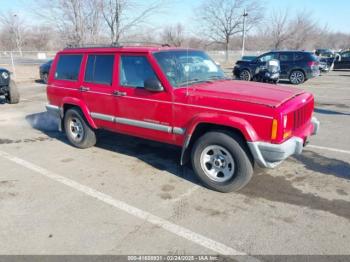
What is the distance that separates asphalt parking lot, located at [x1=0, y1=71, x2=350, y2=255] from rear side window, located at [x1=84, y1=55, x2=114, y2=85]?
1.33m

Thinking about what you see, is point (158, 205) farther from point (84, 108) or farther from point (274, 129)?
point (84, 108)

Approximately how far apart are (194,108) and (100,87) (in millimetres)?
1939

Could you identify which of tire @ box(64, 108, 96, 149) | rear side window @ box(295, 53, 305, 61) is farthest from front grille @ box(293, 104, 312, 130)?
rear side window @ box(295, 53, 305, 61)

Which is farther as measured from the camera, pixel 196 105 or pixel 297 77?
pixel 297 77

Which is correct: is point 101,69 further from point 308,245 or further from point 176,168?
point 308,245

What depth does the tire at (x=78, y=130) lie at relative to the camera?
5.87 metres

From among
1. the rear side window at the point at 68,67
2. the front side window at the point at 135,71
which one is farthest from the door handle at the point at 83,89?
the front side window at the point at 135,71

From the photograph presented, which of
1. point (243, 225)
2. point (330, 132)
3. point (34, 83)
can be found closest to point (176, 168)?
point (243, 225)

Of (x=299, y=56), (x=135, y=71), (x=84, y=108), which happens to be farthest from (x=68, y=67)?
(x=299, y=56)

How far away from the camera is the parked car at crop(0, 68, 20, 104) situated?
10.3 m

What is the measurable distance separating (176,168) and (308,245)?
236 centimetres

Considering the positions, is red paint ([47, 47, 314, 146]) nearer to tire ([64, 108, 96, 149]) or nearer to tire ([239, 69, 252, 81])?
tire ([64, 108, 96, 149])

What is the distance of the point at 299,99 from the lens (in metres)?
4.10

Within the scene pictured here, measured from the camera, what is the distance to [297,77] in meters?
16.4
